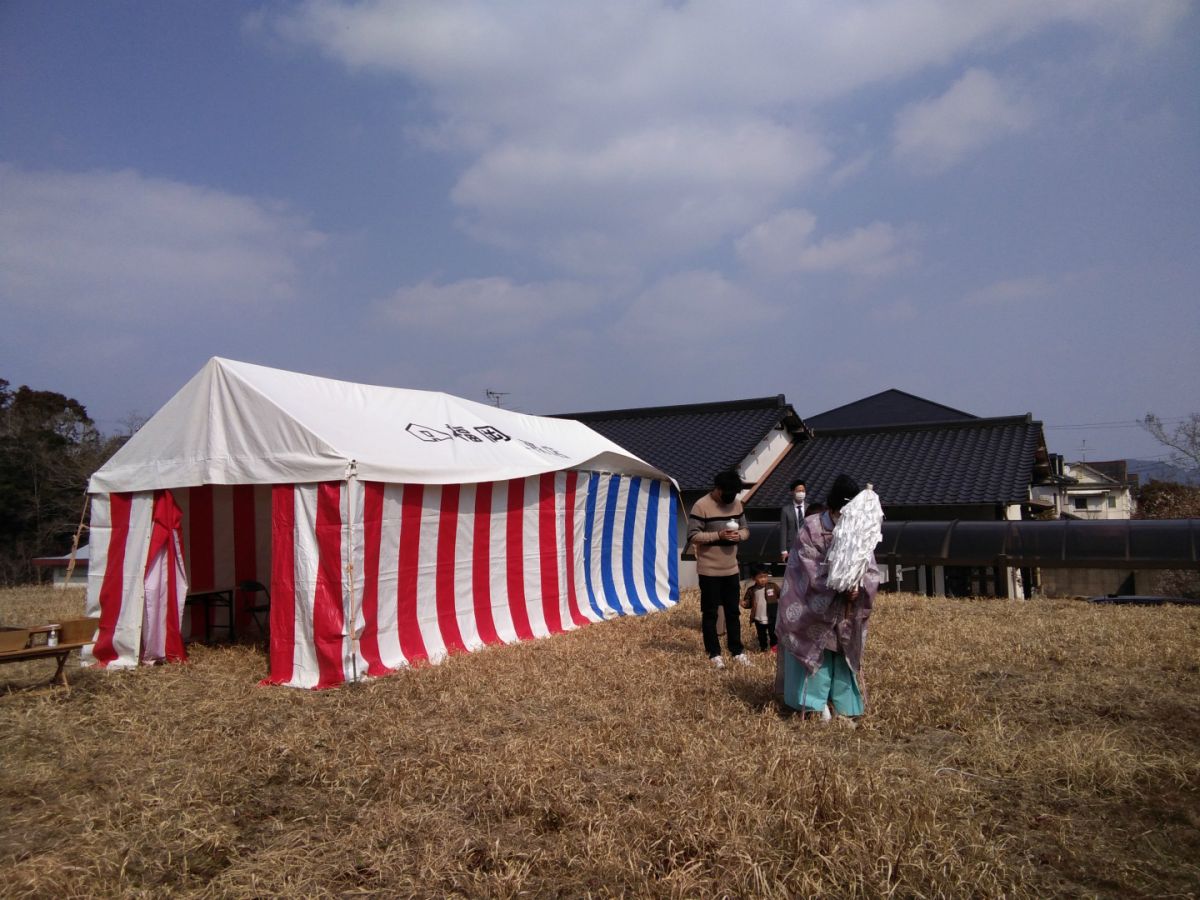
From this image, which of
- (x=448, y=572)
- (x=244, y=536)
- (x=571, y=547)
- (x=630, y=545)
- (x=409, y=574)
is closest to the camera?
(x=409, y=574)

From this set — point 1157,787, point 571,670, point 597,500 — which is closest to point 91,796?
point 571,670

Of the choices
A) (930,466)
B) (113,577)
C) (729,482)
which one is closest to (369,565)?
(113,577)

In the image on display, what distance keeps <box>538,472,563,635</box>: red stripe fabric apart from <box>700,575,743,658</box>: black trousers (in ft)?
7.42

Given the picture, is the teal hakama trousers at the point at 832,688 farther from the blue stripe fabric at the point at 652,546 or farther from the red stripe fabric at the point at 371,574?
the blue stripe fabric at the point at 652,546

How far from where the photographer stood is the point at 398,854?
276cm

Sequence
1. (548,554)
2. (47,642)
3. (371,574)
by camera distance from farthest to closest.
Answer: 1. (548,554)
2. (371,574)
3. (47,642)

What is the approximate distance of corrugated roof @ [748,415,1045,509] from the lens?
12.0 metres

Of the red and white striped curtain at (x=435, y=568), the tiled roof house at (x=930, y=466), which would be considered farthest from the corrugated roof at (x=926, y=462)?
the red and white striped curtain at (x=435, y=568)

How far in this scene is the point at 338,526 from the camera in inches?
218

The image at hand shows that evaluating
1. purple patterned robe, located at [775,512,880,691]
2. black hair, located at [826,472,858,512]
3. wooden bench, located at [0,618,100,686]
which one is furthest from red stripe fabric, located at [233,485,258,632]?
black hair, located at [826,472,858,512]

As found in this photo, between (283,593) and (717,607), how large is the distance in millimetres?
2959

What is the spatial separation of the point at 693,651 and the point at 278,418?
3.50m

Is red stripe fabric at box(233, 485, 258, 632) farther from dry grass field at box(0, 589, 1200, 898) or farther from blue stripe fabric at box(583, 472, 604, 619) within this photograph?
blue stripe fabric at box(583, 472, 604, 619)

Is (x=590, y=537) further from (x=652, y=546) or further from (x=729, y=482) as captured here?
(x=729, y=482)
